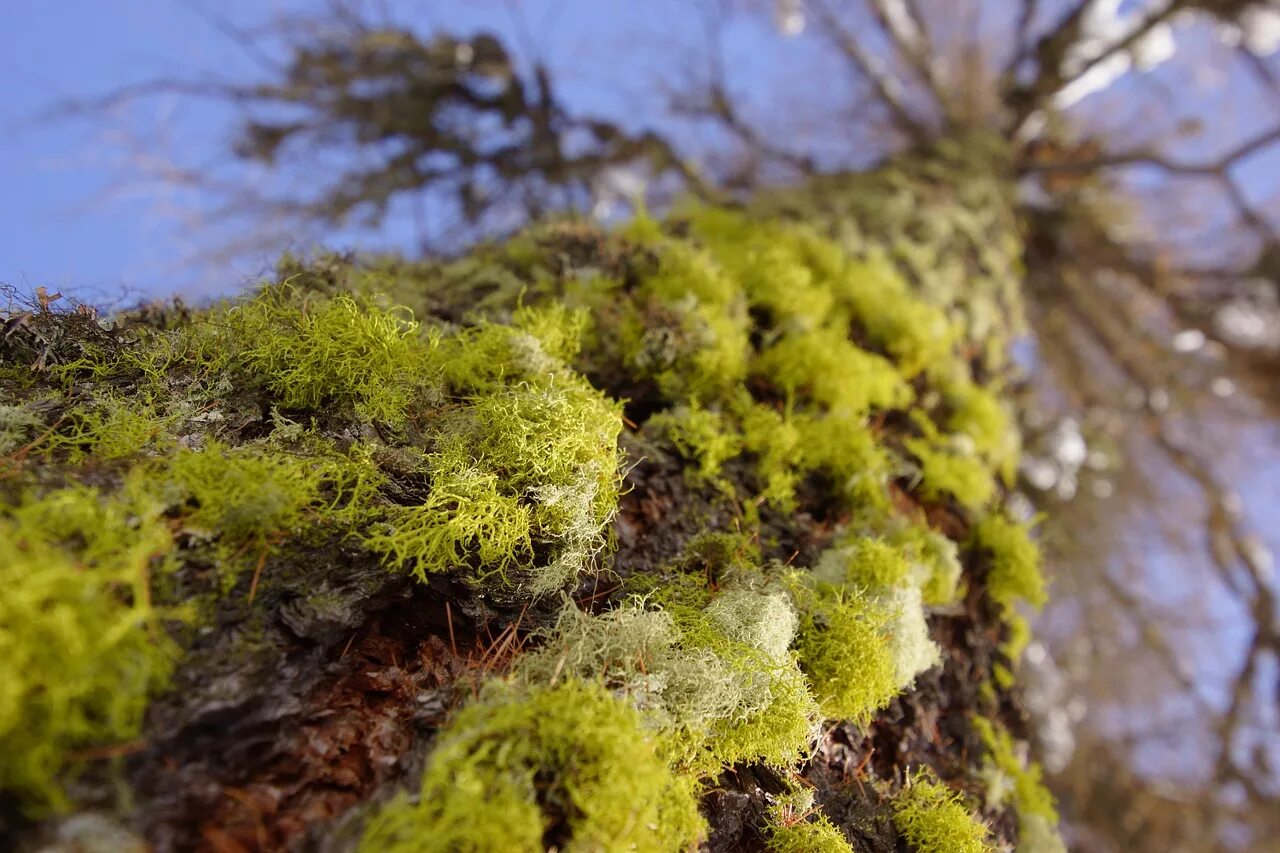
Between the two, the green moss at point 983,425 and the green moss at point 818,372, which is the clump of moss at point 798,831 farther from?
the green moss at point 983,425

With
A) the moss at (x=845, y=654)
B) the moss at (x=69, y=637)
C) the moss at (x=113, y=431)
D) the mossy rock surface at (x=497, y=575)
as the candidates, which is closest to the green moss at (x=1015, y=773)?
the mossy rock surface at (x=497, y=575)

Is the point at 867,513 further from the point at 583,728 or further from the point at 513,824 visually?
the point at 513,824

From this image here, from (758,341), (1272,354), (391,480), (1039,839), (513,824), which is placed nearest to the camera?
(513,824)

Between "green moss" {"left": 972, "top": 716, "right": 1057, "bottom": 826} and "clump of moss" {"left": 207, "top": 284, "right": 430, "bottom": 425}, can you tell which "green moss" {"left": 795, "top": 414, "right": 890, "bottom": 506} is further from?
"clump of moss" {"left": 207, "top": 284, "right": 430, "bottom": 425}

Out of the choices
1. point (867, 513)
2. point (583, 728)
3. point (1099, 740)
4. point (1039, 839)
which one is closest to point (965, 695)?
point (1039, 839)

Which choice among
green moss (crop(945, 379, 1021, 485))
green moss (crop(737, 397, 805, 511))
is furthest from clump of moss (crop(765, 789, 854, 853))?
green moss (crop(945, 379, 1021, 485))

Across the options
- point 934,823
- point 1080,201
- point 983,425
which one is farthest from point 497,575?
point 1080,201

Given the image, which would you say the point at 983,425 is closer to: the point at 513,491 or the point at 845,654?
the point at 845,654
